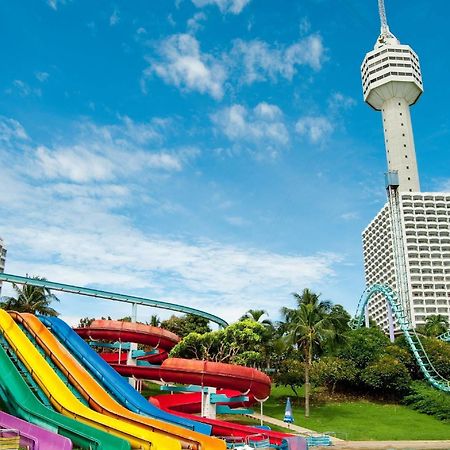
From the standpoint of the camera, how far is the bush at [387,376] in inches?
1970

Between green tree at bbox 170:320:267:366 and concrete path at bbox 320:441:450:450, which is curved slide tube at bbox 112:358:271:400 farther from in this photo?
green tree at bbox 170:320:267:366

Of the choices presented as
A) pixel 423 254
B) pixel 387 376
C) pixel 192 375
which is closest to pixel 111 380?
pixel 192 375

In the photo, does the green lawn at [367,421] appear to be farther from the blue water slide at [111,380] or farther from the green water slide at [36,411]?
the green water slide at [36,411]

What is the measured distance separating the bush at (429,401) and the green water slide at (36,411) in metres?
33.4

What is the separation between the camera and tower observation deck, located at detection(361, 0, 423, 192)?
123312 millimetres

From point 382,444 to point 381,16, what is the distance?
5383 inches

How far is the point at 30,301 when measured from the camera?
189 feet

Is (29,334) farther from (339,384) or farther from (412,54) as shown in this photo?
(412,54)

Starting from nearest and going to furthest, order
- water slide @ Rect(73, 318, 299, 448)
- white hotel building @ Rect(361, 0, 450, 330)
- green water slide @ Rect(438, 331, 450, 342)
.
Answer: water slide @ Rect(73, 318, 299, 448), green water slide @ Rect(438, 331, 450, 342), white hotel building @ Rect(361, 0, 450, 330)

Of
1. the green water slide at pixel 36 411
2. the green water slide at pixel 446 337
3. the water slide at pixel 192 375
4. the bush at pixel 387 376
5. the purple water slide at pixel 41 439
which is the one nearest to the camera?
the purple water slide at pixel 41 439

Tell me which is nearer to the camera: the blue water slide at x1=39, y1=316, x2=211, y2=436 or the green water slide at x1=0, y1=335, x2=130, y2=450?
the green water slide at x1=0, y1=335, x2=130, y2=450

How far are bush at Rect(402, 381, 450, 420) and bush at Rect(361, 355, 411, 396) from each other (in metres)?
1.06

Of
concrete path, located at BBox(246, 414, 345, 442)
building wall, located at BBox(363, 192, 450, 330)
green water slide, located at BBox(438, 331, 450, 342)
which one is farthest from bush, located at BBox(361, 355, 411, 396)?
building wall, located at BBox(363, 192, 450, 330)

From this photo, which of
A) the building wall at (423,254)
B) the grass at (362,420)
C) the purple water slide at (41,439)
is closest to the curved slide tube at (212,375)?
the grass at (362,420)
